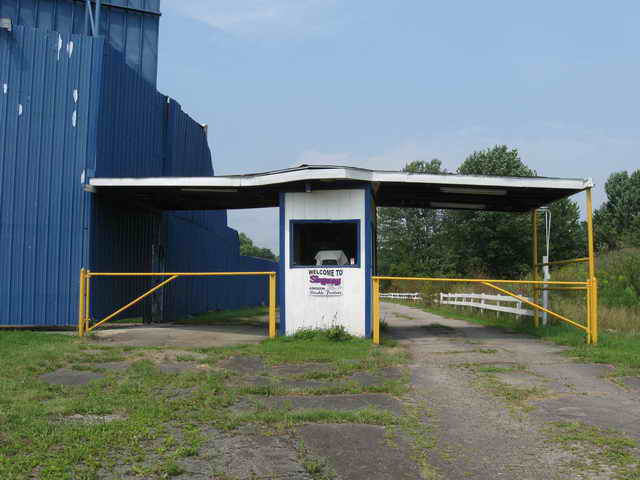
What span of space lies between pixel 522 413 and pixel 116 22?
19657 millimetres

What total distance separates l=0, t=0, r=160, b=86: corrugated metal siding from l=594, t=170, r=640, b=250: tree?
40904mm

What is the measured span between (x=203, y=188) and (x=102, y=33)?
9680mm

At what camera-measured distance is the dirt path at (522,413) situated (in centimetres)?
505

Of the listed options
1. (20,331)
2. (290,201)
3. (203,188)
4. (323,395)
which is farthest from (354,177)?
(20,331)

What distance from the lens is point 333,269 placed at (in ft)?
42.9

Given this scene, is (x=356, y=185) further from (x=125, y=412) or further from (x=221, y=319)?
(x=221, y=319)

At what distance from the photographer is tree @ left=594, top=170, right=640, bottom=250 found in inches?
2009

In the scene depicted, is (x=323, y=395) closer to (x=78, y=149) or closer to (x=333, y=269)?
(x=333, y=269)

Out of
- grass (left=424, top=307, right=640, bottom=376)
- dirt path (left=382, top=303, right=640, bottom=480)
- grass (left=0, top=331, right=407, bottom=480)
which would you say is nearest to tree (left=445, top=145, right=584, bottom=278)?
grass (left=424, top=307, right=640, bottom=376)

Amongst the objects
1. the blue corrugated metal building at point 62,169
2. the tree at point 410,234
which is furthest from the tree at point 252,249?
the blue corrugated metal building at point 62,169

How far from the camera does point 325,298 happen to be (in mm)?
13094

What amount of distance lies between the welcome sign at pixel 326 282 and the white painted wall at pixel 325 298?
0.08m

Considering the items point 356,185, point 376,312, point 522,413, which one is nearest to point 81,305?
point 376,312

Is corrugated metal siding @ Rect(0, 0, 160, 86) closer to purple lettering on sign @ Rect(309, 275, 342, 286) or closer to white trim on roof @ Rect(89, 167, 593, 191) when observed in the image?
white trim on roof @ Rect(89, 167, 593, 191)
